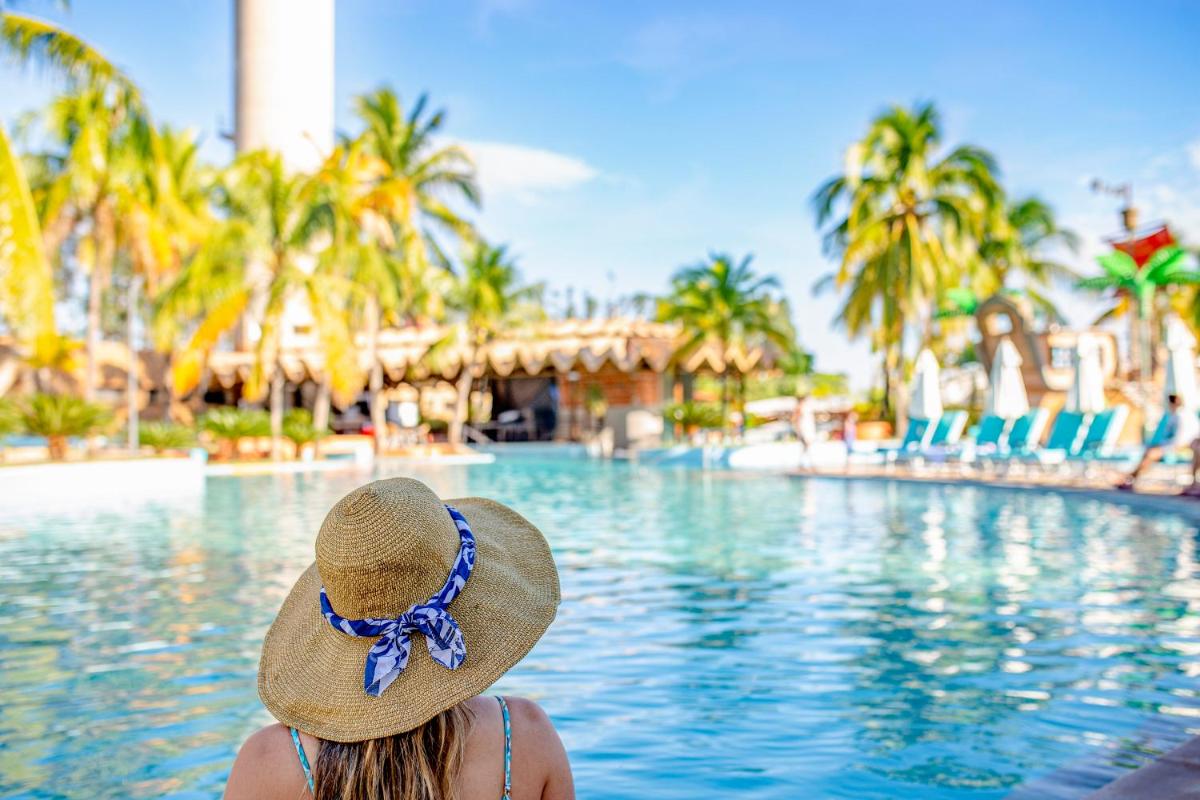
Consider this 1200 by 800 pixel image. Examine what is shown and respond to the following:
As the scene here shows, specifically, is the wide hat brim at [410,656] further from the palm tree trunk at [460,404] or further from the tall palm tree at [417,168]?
the palm tree trunk at [460,404]

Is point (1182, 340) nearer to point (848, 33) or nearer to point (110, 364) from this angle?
point (848, 33)

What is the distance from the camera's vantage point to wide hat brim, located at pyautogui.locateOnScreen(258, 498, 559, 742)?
1.46m

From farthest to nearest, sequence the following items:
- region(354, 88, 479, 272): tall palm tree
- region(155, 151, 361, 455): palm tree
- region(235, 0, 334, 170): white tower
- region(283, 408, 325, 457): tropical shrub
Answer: region(235, 0, 334, 170): white tower → region(354, 88, 479, 272): tall palm tree → region(283, 408, 325, 457): tropical shrub → region(155, 151, 361, 455): palm tree

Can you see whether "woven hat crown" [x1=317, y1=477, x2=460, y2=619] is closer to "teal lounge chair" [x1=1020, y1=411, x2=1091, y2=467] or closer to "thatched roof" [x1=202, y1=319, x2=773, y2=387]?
"teal lounge chair" [x1=1020, y1=411, x2=1091, y2=467]

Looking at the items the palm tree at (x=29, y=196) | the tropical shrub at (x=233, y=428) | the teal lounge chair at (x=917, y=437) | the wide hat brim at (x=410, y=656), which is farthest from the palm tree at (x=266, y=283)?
the wide hat brim at (x=410, y=656)

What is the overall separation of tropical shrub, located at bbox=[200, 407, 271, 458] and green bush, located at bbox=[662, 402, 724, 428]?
432 inches

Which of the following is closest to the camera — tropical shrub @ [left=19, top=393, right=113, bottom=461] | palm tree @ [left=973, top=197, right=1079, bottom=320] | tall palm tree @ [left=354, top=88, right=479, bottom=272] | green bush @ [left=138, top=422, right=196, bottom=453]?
tropical shrub @ [left=19, top=393, right=113, bottom=461]

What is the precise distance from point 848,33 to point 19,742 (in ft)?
102

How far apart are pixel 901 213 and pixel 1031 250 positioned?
1112 centimetres

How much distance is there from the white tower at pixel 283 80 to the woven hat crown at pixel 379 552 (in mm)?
41737

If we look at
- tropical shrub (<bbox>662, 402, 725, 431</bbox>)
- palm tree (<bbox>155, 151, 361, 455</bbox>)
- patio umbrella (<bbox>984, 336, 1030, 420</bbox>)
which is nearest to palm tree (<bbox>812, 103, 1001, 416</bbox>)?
tropical shrub (<bbox>662, 402, 725, 431</bbox>)

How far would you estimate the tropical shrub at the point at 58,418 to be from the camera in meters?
18.1

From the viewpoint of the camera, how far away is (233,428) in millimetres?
22891

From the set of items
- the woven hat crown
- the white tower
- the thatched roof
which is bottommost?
the woven hat crown
